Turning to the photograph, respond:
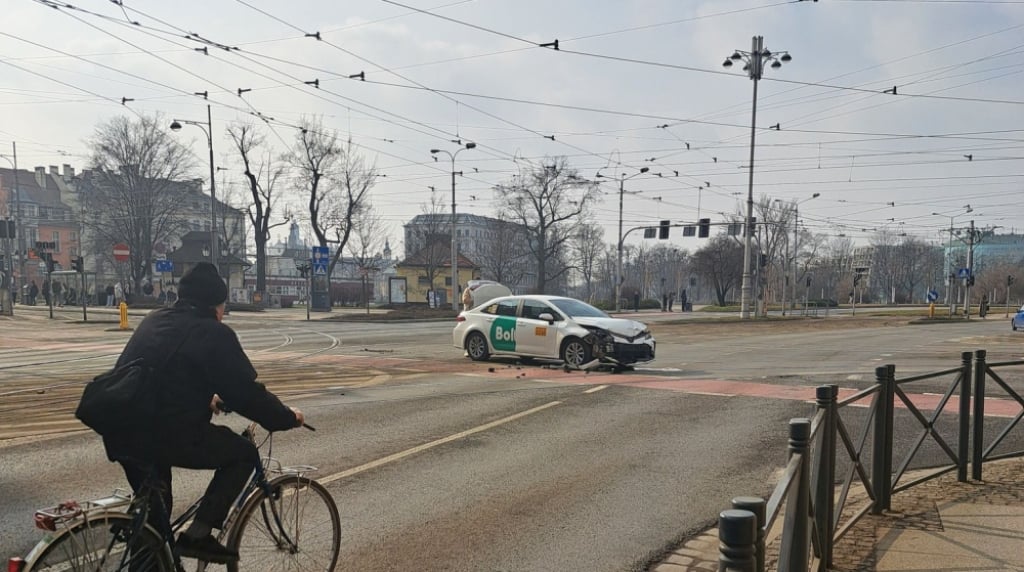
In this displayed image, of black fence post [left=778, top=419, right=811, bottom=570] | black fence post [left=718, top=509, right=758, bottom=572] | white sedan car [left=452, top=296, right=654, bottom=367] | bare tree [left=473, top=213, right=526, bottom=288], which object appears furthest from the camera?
bare tree [left=473, top=213, right=526, bottom=288]

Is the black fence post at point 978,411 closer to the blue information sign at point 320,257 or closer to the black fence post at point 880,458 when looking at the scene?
the black fence post at point 880,458

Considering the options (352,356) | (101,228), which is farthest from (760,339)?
(101,228)

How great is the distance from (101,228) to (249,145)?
12.2 m

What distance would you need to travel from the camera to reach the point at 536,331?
15516 mm

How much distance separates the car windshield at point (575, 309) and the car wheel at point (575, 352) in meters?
0.62

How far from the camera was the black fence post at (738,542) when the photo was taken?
2.48m

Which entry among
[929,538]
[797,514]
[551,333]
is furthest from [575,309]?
[797,514]

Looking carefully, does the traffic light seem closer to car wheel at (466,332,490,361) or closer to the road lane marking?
car wheel at (466,332,490,361)

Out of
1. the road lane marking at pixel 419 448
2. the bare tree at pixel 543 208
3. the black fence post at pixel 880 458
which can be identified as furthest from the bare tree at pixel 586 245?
the black fence post at pixel 880 458

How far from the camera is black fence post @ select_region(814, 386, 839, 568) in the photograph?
163 inches

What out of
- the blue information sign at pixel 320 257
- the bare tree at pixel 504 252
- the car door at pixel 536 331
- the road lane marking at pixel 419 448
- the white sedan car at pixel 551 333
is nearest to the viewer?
the road lane marking at pixel 419 448

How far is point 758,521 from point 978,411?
490cm

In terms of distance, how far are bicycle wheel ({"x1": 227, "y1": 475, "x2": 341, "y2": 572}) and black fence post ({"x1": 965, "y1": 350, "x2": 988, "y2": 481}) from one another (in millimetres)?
5310

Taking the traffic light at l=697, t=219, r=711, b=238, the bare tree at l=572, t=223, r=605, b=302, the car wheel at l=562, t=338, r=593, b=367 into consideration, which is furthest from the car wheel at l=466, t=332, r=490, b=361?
the bare tree at l=572, t=223, r=605, b=302
